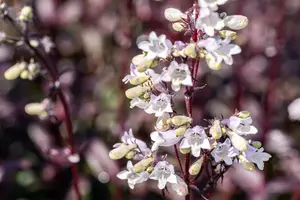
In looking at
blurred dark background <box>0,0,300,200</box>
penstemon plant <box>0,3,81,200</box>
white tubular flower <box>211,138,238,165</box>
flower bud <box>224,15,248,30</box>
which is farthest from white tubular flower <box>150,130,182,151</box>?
blurred dark background <box>0,0,300,200</box>

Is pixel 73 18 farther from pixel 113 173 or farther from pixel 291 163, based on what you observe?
pixel 291 163

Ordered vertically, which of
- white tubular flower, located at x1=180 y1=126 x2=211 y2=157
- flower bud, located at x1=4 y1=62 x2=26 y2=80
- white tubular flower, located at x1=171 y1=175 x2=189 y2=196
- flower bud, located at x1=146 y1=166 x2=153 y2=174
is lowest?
white tubular flower, located at x1=171 y1=175 x2=189 y2=196

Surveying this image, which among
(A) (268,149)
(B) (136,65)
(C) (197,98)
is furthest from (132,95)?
(C) (197,98)

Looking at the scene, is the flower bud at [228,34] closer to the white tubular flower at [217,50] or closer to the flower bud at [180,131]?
the white tubular flower at [217,50]

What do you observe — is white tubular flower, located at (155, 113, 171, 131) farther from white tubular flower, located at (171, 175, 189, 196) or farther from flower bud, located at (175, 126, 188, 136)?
white tubular flower, located at (171, 175, 189, 196)

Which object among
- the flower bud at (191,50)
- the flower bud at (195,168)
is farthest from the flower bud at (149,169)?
the flower bud at (191,50)

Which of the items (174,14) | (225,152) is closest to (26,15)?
(174,14)

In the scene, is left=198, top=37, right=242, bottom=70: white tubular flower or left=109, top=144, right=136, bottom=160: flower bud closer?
left=198, top=37, right=242, bottom=70: white tubular flower

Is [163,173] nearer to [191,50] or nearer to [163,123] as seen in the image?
[163,123]
